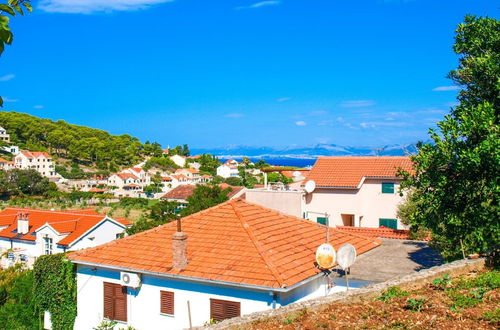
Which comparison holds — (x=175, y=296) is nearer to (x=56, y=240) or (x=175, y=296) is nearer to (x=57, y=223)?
(x=56, y=240)

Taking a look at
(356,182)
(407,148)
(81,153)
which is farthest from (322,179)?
(81,153)

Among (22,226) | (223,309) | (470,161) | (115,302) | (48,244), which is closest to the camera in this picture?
(470,161)

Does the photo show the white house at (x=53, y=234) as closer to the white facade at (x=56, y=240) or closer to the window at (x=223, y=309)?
the white facade at (x=56, y=240)

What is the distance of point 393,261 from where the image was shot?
54.1 ft

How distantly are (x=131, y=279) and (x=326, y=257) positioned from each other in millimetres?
6190

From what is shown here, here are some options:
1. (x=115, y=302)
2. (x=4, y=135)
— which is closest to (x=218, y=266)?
(x=115, y=302)

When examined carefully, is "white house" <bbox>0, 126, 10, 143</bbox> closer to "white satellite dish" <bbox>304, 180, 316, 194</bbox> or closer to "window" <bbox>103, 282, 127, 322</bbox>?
"white satellite dish" <bbox>304, 180, 316, 194</bbox>

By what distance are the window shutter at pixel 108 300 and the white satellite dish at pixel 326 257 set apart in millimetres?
7175

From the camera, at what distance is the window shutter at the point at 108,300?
51.5ft

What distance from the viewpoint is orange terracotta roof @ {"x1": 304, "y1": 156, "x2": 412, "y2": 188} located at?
103 ft

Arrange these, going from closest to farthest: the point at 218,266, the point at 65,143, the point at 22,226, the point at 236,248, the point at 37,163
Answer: the point at 218,266 → the point at 236,248 → the point at 22,226 → the point at 37,163 → the point at 65,143

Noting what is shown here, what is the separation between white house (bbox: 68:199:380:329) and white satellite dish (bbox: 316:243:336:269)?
340mm

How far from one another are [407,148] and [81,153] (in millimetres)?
133726

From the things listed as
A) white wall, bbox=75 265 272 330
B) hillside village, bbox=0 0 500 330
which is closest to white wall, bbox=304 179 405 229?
hillside village, bbox=0 0 500 330
